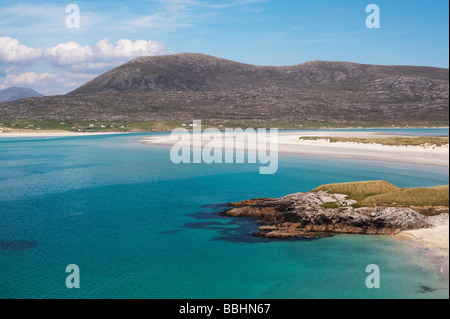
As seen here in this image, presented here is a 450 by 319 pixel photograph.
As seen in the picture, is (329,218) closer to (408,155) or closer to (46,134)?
(408,155)

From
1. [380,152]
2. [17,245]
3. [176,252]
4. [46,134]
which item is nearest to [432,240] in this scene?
[176,252]

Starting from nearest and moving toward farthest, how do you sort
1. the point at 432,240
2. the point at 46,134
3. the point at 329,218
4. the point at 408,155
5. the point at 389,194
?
the point at 432,240, the point at 329,218, the point at 389,194, the point at 408,155, the point at 46,134

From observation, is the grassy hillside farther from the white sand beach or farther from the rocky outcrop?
the white sand beach

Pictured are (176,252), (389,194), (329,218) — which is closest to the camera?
(176,252)

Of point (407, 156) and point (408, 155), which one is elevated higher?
point (408, 155)

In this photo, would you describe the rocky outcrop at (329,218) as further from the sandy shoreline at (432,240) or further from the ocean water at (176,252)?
the ocean water at (176,252)

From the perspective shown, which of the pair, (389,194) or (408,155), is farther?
(408,155)

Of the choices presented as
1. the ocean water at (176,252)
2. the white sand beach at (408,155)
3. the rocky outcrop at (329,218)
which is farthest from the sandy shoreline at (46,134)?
the rocky outcrop at (329,218)

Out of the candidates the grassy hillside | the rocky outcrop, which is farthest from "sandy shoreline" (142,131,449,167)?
the rocky outcrop
